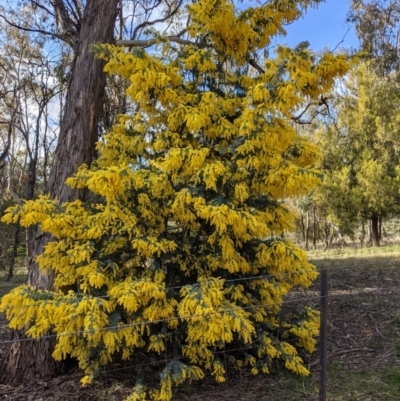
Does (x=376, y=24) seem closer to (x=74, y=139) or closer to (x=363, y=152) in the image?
(x=363, y=152)

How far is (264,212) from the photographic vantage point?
4395 millimetres

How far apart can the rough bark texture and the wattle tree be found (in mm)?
362

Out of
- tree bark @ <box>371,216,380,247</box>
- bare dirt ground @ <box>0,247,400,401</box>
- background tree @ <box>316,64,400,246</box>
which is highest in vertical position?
background tree @ <box>316,64,400,246</box>

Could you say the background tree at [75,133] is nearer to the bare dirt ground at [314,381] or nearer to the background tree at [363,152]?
the bare dirt ground at [314,381]

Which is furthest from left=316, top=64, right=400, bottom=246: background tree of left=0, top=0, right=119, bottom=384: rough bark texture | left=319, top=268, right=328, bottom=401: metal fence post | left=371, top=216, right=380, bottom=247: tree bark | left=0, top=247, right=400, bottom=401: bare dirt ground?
left=319, top=268, right=328, bottom=401: metal fence post

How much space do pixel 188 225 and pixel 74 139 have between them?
1801 millimetres

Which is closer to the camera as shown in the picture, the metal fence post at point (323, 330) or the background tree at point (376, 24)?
the metal fence post at point (323, 330)

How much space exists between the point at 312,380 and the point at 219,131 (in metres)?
2.69

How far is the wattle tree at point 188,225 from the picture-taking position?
3.82 m

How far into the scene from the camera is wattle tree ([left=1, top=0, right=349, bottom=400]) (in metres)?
3.82

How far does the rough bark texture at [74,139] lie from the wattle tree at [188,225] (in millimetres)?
362

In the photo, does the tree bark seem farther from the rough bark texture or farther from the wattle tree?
the rough bark texture

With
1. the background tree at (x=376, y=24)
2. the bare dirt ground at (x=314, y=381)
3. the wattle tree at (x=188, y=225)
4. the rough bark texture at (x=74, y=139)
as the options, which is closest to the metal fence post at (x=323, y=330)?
the bare dirt ground at (x=314, y=381)

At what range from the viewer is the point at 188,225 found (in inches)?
175
